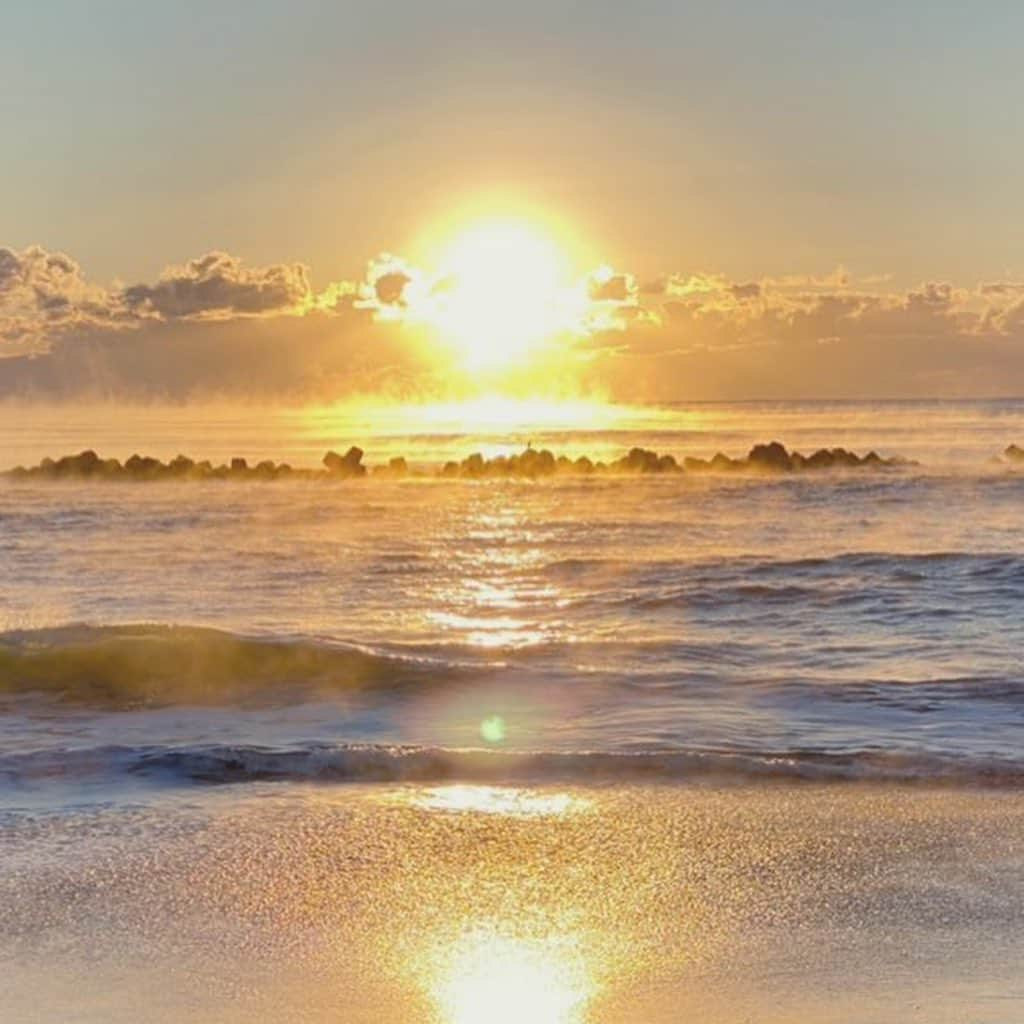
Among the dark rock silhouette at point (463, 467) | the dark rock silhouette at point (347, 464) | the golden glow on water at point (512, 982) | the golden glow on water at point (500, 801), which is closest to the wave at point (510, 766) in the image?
the golden glow on water at point (500, 801)

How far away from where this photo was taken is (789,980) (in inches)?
231

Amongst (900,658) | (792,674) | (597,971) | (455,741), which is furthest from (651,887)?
(900,658)

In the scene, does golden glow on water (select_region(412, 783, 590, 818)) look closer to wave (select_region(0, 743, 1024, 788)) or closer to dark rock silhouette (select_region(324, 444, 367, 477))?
wave (select_region(0, 743, 1024, 788))

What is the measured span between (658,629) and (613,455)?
4612 cm

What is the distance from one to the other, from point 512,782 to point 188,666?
4.41m

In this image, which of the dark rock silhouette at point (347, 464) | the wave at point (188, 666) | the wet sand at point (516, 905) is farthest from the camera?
the dark rock silhouette at point (347, 464)

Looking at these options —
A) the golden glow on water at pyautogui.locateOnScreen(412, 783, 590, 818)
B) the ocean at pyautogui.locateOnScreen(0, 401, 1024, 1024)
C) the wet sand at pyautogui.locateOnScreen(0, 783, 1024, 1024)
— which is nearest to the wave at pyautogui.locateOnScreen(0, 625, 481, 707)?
the ocean at pyautogui.locateOnScreen(0, 401, 1024, 1024)

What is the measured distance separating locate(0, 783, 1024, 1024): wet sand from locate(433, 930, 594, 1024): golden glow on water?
1cm

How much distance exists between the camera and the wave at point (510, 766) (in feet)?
30.5

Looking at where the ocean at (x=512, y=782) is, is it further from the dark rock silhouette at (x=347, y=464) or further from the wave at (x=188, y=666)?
the dark rock silhouette at (x=347, y=464)

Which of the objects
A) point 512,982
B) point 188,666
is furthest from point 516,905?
point 188,666

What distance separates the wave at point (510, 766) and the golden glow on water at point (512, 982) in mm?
2953

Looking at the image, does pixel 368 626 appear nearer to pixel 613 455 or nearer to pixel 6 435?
pixel 613 455

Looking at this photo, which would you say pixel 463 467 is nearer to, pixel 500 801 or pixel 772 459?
pixel 772 459
